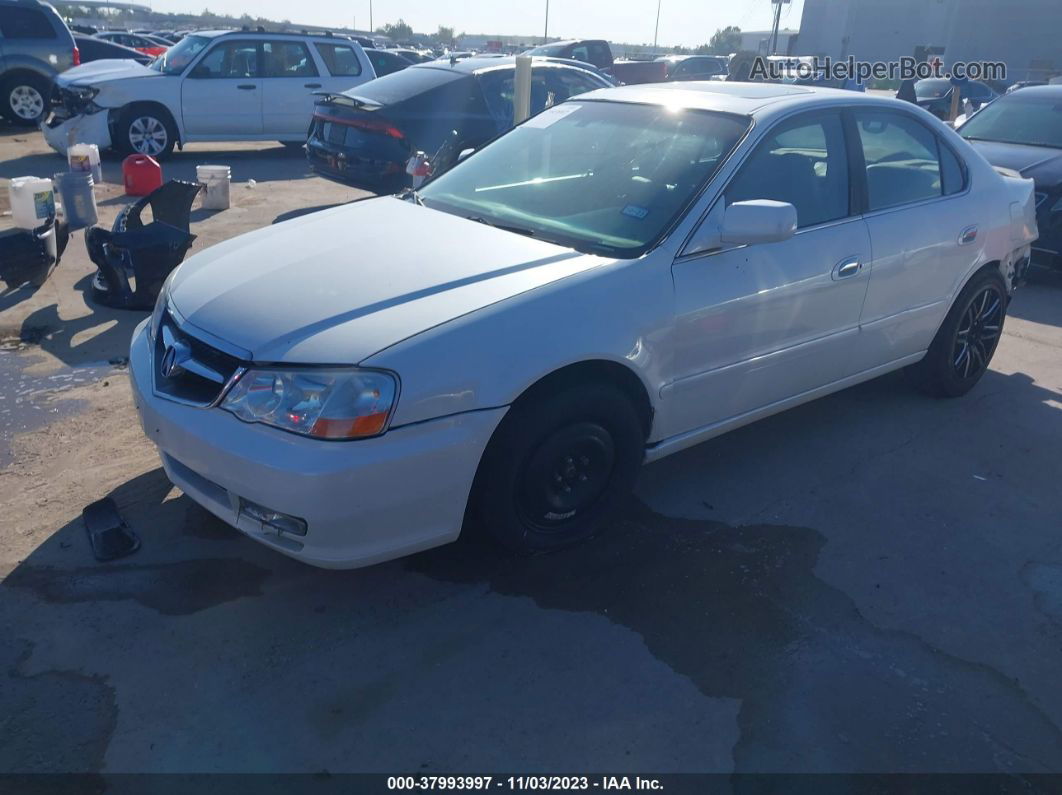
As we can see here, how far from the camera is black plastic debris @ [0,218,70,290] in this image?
6.08 meters

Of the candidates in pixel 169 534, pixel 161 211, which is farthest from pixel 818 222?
pixel 161 211

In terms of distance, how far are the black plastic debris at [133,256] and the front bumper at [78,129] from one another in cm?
582

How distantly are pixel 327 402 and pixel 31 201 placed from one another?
5126mm

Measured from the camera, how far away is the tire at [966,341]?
4.97 m

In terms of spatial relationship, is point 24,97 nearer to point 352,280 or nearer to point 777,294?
point 352,280

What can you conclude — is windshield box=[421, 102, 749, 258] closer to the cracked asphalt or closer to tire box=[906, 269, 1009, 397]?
the cracked asphalt

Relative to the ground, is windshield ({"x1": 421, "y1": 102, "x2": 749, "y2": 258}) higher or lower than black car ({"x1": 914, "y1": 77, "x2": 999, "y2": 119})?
higher

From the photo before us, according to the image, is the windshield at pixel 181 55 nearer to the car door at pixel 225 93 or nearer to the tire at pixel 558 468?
the car door at pixel 225 93

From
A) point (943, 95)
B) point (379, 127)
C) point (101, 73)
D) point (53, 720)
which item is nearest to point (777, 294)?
point (53, 720)

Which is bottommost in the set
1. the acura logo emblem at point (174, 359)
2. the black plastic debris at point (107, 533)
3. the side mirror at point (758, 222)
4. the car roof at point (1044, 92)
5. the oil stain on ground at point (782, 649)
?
the oil stain on ground at point (782, 649)

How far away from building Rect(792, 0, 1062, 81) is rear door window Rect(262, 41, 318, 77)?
110 feet

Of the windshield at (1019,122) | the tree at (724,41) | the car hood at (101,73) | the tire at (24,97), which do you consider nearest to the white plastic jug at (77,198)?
the car hood at (101,73)

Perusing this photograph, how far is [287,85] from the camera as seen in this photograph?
12.6m

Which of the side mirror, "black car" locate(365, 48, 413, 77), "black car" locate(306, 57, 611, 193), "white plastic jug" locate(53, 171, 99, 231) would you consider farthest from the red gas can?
"black car" locate(365, 48, 413, 77)
